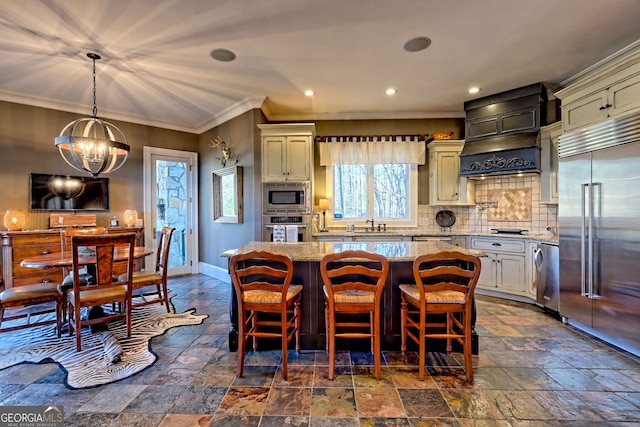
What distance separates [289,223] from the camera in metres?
4.27

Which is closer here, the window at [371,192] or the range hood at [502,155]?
the range hood at [502,155]

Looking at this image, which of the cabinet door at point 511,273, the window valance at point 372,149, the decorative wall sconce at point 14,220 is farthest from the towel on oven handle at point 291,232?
the decorative wall sconce at point 14,220

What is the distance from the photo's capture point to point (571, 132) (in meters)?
3.00

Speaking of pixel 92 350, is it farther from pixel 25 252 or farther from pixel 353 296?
pixel 353 296

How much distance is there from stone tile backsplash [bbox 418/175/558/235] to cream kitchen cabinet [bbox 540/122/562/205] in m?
0.29

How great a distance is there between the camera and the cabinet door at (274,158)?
4.30 metres

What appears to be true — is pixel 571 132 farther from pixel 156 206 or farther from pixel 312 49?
pixel 156 206

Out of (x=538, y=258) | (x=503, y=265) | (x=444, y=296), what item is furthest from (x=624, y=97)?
(x=444, y=296)

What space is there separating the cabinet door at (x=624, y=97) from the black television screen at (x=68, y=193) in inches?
257

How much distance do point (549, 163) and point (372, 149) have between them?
7.77ft

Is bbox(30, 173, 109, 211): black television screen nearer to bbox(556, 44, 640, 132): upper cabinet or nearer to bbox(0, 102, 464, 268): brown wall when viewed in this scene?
bbox(0, 102, 464, 268): brown wall

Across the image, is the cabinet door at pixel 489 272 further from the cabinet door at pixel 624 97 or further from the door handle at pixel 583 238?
the cabinet door at pixel 624 97

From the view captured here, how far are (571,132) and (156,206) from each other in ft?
19.6

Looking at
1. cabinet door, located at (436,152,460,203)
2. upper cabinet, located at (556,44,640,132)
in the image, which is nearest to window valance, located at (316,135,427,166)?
cabinet door, located at (436,152,460,203)
